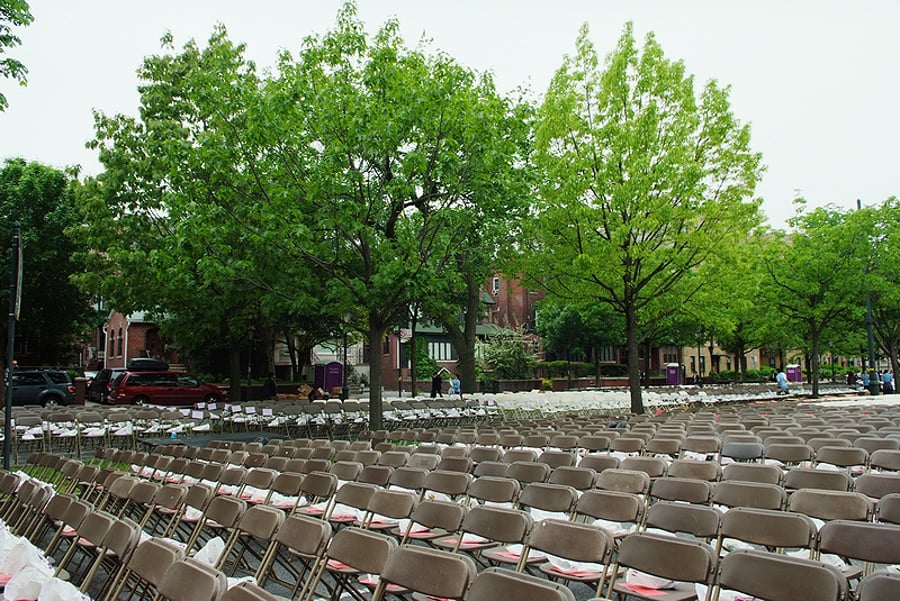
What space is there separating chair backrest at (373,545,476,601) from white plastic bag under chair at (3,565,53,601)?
2.01 metres

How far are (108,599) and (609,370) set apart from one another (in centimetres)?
5412

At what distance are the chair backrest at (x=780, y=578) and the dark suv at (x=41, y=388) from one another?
84.3ft

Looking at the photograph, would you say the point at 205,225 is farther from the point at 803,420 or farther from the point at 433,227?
the point at 803,420

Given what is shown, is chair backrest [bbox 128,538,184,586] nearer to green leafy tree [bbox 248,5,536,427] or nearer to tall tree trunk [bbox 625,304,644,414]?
green leafy tree [bbox 248,5,536,427]

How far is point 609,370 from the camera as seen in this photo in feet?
184

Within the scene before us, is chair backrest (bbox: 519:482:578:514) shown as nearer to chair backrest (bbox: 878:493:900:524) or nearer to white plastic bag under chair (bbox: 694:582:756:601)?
white plastic bag under chair (bbox: 694:582:756:601)

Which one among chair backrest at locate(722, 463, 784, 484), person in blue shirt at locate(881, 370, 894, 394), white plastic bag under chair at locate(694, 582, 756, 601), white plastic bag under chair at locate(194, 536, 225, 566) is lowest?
person in blue shirt at locate(881, 370, 894, 394)

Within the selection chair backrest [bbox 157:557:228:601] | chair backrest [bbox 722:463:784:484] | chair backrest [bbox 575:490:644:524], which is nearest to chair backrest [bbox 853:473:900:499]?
chair backrest [bbox 722:463:784:484]

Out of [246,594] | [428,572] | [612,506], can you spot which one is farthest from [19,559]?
[612,506]

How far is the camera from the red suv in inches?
1034

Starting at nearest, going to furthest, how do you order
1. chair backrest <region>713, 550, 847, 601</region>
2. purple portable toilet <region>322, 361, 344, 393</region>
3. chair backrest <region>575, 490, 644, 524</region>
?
chair backrest <region>713, 550, 847, 601</region> → chair backrest <region>575, 490, 644, 524</region> → purple portable toilet <region>322, 361, 344, 393</region>

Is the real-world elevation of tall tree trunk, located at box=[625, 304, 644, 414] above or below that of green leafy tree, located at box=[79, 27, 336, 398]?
below

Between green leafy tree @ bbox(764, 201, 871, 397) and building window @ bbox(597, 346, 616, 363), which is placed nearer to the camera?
green leafy tree @ bbox(764, 201, 871, 397)

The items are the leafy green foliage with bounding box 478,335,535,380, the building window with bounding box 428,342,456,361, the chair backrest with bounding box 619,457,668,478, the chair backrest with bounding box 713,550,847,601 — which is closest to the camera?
Answer: the chair backrest with bounding box 713,550,847,601
